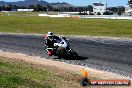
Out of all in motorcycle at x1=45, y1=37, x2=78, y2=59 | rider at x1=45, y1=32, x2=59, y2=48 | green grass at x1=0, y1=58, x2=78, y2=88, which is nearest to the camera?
green grass at x1=0, y1=58, x2=78, y2=88

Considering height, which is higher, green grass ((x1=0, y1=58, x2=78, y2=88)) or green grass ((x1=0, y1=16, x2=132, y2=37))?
green grass ((x1=0, y1=58, x2=78, y2=88))

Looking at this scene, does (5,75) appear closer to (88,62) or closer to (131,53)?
(88,62)

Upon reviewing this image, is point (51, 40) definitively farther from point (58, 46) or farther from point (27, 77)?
point (27, 77)

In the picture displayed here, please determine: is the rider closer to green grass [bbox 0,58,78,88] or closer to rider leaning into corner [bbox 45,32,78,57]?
rider leaning into corner [bbox 45,32,78,57]

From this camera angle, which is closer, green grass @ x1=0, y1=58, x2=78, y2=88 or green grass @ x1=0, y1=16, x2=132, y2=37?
green grass @ x1=0, y1=58, x2=78, y2=88

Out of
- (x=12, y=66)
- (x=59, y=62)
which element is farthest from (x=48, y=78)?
(x=59, y=62)

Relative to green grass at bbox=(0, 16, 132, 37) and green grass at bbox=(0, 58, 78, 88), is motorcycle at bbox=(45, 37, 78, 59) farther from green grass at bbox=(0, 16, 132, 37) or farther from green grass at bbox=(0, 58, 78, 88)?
green grass at bbox=(0, 16, 132, 37)

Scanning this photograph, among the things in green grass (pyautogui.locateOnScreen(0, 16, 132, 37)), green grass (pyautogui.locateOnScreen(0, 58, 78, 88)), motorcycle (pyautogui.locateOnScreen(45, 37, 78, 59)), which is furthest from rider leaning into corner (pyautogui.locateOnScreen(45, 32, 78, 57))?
green grass (pyautogui.locateOnScreen(0, 16, 132, 37))

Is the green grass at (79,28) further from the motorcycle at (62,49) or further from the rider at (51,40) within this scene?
the motorcycle at (62,49)

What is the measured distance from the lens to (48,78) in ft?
57.9

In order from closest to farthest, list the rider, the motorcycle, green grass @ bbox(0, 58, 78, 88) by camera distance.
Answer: green grass @ bbox(0, 58, 78, 88) → the motorcycle → the rider

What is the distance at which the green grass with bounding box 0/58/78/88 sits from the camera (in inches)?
612

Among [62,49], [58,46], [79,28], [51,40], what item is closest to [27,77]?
[62,49]

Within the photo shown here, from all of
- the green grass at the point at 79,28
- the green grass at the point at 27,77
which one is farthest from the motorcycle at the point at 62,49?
the green grass at the point at 79,28
